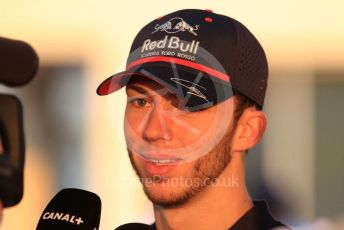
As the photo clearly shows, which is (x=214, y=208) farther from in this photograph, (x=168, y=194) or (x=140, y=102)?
(x=140, y=102)

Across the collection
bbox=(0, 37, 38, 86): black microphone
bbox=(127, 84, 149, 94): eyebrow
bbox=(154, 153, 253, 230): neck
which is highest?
bbox=(0, 37, 38, 86): black microphone

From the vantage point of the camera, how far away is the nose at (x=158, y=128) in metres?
0.99

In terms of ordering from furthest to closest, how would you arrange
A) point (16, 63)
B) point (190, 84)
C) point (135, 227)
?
point (135, 227) → point (190, 84) → point (16, 63)

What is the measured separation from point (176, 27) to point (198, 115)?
0.55ft

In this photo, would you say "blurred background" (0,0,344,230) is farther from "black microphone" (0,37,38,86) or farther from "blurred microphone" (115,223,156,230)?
"black microphone" (0,37,38,86)

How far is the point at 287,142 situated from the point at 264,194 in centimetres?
13

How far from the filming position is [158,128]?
3.26ft

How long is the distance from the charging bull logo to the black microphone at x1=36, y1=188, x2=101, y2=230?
13.4 inches

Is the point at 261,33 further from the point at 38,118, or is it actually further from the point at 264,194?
the point at 38,118

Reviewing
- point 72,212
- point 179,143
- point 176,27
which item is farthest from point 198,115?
point 72,212

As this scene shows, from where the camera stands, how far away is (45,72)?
1284mm

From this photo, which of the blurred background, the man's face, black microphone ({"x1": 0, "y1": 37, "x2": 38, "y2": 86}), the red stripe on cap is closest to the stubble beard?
the man's face

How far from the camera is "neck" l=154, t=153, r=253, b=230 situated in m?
1.02

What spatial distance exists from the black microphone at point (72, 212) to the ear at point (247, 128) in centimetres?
28
